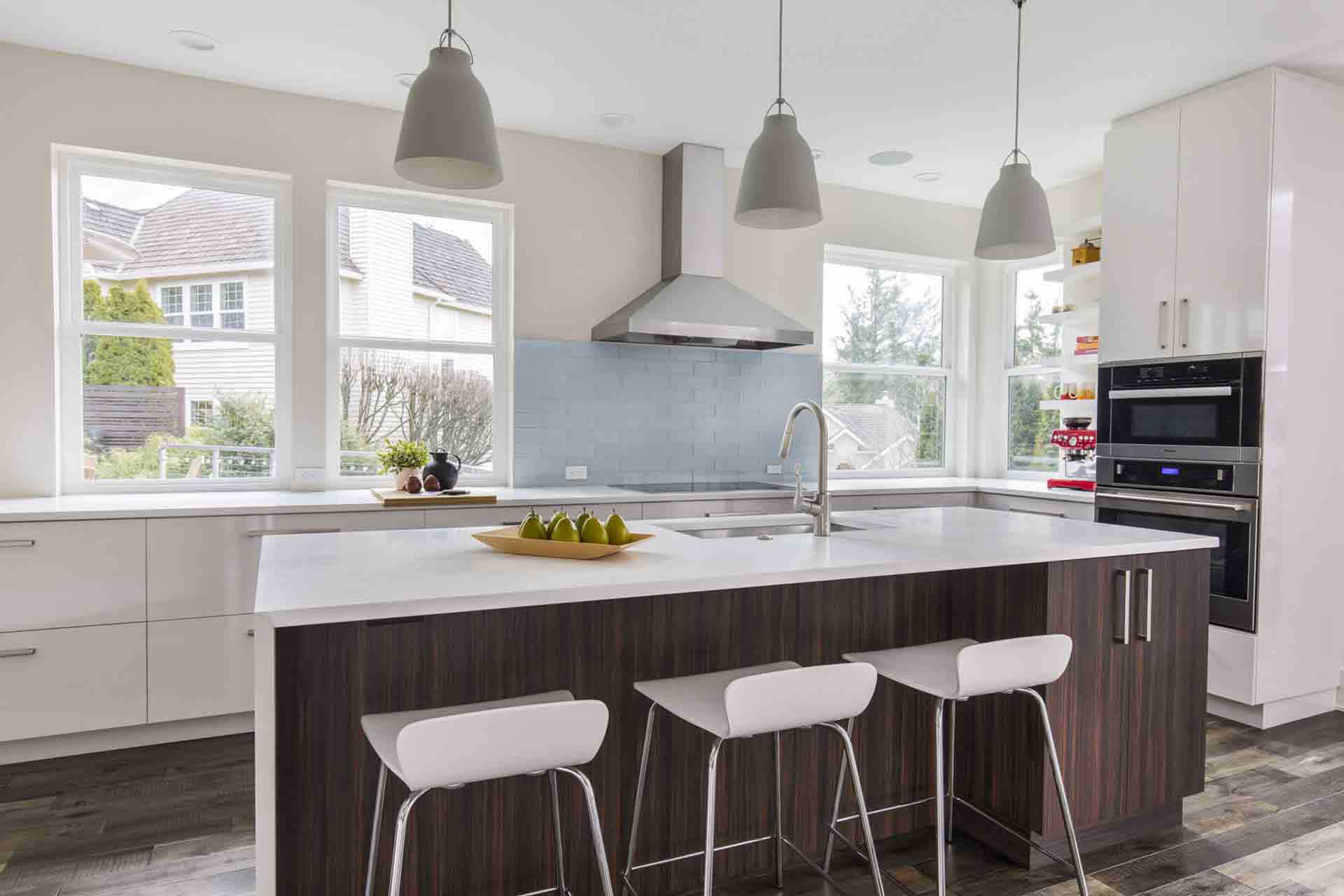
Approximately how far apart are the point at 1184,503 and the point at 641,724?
2710 millimetres

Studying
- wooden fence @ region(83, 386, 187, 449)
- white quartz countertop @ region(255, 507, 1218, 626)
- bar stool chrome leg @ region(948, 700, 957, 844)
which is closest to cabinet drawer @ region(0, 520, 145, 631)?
wooden fence @ region(83, 386, 187, 449)

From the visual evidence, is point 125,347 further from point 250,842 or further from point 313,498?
point 250,842

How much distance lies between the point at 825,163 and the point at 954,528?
2.70 meters

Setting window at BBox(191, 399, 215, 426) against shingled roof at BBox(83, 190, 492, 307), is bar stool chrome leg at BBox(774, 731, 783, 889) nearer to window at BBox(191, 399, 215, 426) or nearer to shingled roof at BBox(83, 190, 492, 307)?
window at BBox(191, 399, 215, 426)

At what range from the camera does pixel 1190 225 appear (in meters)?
3.59

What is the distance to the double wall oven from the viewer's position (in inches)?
133

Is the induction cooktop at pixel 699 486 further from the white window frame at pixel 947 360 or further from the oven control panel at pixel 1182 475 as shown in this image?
the oven control panel at pixel 1182 475

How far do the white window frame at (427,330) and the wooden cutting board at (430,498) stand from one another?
520 mm

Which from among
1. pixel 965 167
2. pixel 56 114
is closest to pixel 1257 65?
pixel 965 167

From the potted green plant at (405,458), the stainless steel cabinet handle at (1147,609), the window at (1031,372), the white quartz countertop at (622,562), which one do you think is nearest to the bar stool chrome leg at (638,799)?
the white quartz countertop at (622,562)

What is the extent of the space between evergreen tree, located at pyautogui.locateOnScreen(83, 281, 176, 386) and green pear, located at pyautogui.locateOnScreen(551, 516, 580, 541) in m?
2.49

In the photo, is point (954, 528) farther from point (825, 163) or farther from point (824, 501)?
point (825, 163)

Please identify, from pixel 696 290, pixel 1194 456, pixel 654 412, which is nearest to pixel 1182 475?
pixel 1194 456

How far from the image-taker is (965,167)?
4.70 m
